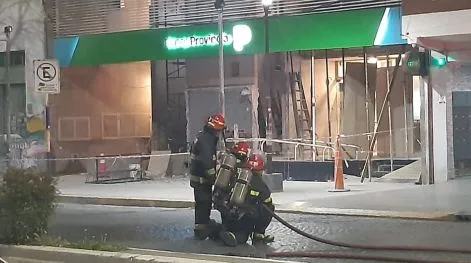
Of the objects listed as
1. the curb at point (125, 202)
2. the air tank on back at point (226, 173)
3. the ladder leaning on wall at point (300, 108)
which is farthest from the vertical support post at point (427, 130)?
the air tank on back at point (226, 173)

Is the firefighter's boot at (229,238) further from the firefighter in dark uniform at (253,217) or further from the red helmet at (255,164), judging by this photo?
the red helmet at (255,164)

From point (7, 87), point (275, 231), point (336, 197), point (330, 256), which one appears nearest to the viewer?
point (330, 256)

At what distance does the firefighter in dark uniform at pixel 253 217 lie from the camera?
10.7 m

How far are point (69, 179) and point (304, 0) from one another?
30.2ft

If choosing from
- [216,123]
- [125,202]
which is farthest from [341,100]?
[216,123]

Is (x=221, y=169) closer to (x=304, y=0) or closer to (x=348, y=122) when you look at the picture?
(x=304, y=0)

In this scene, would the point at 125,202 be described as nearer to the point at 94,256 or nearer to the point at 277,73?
the point at 277,73

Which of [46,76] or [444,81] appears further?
[444,81]

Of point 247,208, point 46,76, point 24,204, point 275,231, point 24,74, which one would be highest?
point 24,74

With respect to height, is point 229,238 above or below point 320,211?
above

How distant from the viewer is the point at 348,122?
23594 mm

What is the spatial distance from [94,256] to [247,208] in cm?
240

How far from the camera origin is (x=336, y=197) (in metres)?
16.6

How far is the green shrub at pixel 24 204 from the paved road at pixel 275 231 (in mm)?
1573
